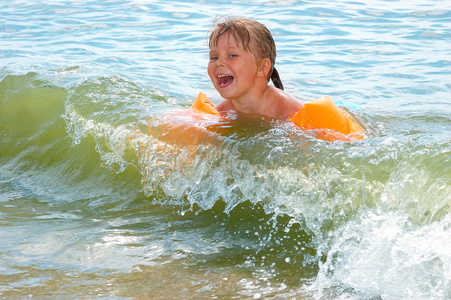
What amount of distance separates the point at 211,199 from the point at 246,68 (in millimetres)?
942

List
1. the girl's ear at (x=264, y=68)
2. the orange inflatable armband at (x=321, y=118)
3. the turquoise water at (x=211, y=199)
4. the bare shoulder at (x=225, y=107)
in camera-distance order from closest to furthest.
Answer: the turquoise water at (x=211, y=199)
the orange inflatable armband at (x=321, y=118)
the girl's ear at (x=264, y=68)
the bare shoulder at (x=225, y=107)

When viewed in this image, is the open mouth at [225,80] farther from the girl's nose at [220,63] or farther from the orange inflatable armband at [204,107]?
the orange inflatable armband at [204,107]

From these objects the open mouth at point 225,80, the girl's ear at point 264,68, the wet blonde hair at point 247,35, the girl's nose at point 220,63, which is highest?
the wet blonde hair at point 247,35

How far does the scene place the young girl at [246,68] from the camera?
4.08m

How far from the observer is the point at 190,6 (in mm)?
12008

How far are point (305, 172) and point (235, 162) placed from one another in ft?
1.56

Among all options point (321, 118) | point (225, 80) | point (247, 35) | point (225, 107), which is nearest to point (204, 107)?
point (225, 107)

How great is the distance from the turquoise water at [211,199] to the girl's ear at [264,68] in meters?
0.40

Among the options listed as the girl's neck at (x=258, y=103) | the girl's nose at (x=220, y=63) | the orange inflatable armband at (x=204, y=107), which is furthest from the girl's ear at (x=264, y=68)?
the orange inflatable armband at (x=204, y=107)

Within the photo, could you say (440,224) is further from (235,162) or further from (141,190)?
(141,190)

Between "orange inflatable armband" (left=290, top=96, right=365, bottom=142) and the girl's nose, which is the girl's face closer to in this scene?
the girl's nose

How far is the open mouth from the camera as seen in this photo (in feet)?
13.7

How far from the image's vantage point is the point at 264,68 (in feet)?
13.9

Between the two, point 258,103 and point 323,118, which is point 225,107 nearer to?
point 258,103
